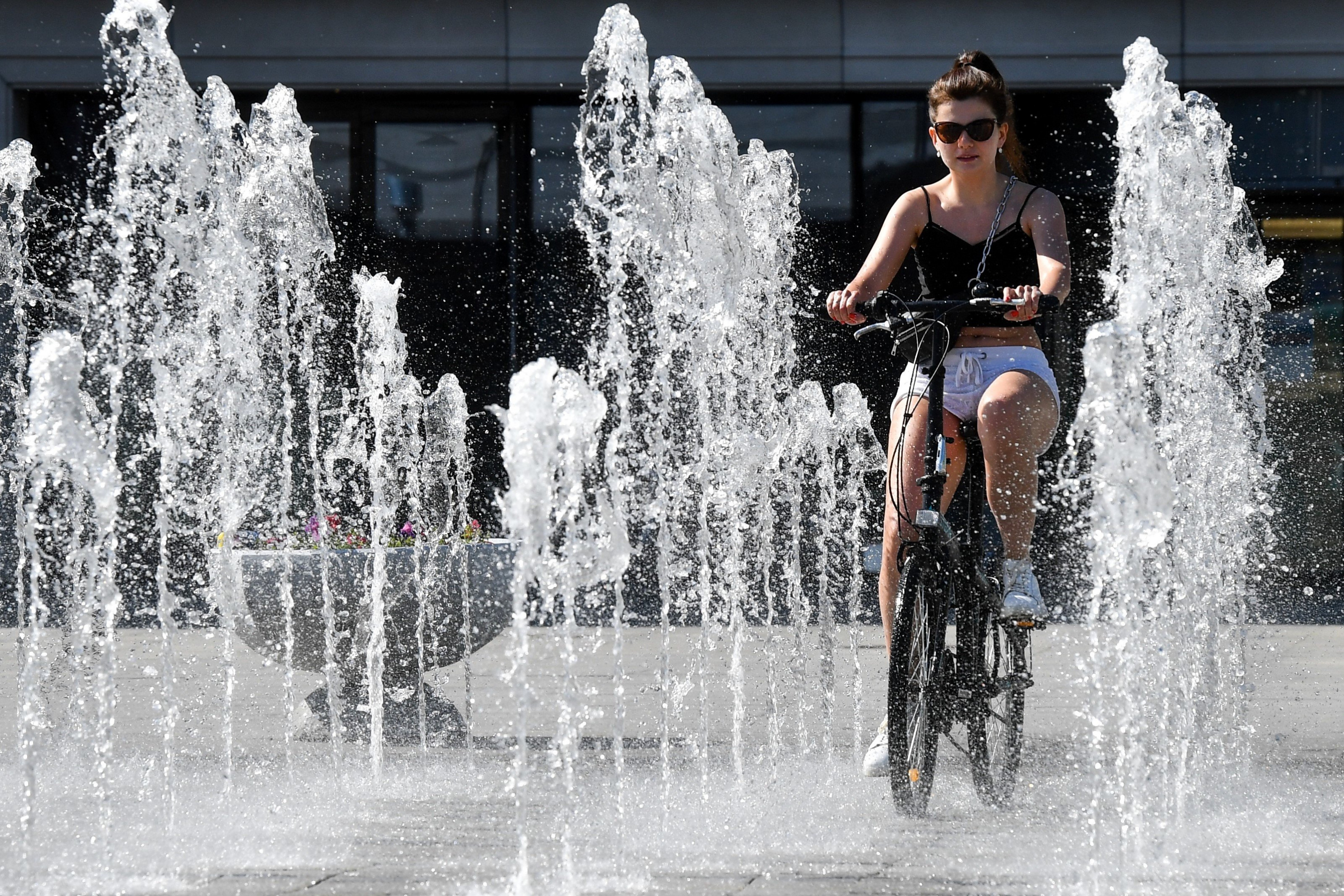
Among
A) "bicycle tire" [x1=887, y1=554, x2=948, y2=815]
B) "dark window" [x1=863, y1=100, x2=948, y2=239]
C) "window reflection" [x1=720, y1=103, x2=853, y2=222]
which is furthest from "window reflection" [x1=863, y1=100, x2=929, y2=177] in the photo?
"bicycle tire" [x1=887, y1=554, x2=948, y2=815]

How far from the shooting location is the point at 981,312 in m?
3.74

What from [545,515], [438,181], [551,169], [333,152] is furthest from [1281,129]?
[545,515]

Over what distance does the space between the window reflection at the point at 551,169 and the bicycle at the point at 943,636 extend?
289 inches

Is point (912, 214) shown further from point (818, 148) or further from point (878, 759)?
point (818, 148)

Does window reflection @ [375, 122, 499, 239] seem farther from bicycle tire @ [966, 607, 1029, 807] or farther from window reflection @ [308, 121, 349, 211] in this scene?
bicycle tire @ [966, 607, 1029, 807]

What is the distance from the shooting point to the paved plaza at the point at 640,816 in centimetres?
300

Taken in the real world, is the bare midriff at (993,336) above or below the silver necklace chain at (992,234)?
below

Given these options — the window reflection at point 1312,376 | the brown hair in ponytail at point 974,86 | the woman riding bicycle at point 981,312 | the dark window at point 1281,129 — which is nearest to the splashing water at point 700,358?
the woman riding bicycle at point 981,312

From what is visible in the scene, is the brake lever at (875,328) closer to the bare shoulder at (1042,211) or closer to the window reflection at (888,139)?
the bare shoulder at (1042,211)

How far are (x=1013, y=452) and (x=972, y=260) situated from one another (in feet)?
1.77

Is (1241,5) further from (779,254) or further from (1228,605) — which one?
(1228,605)

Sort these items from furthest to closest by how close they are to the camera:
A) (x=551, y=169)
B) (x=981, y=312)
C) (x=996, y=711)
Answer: (x=551, y=169) < (x=996, y=711) < (x=981, y=312)

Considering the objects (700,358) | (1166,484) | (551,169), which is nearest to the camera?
(1166,484)

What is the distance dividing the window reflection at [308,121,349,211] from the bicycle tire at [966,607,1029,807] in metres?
7.92
